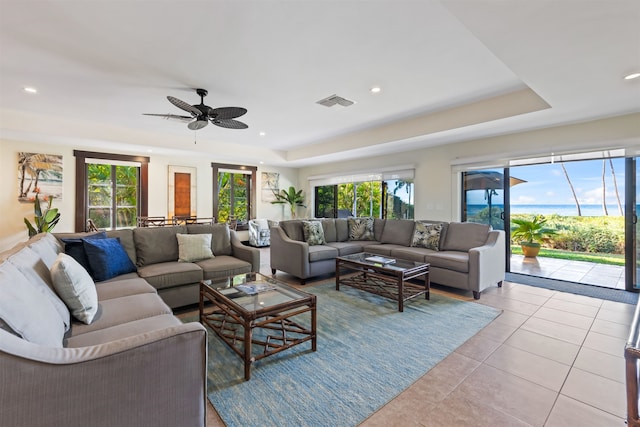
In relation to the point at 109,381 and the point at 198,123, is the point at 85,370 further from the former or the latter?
the point at 198,123

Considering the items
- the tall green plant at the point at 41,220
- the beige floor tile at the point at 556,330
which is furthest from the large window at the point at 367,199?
the tall green plant at the point at 41,220

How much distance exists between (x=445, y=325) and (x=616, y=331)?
1572 mm

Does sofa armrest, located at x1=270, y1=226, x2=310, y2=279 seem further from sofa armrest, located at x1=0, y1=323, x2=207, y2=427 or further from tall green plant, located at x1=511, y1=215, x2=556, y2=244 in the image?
tall green plant, located at x1=511, y1=215, x2=556, y2=244

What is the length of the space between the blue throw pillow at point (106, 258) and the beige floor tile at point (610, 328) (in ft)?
15.4

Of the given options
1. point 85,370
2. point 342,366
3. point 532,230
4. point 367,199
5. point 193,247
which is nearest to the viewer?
point 85,370

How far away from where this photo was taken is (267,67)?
290cm

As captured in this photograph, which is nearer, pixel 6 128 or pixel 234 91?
pixel 234 91

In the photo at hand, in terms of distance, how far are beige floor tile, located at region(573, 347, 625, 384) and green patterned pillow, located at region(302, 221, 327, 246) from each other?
341 centimetres

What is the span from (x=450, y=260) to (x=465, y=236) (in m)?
0.74

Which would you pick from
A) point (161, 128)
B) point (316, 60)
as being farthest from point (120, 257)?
point (161, 128)

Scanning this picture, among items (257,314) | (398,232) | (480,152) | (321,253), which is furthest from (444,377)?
(480,152)

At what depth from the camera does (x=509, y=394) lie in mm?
1816

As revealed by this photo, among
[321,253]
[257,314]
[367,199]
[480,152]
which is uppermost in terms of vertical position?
[480,152]

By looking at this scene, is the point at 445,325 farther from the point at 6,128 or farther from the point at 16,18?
the point at 6,128
